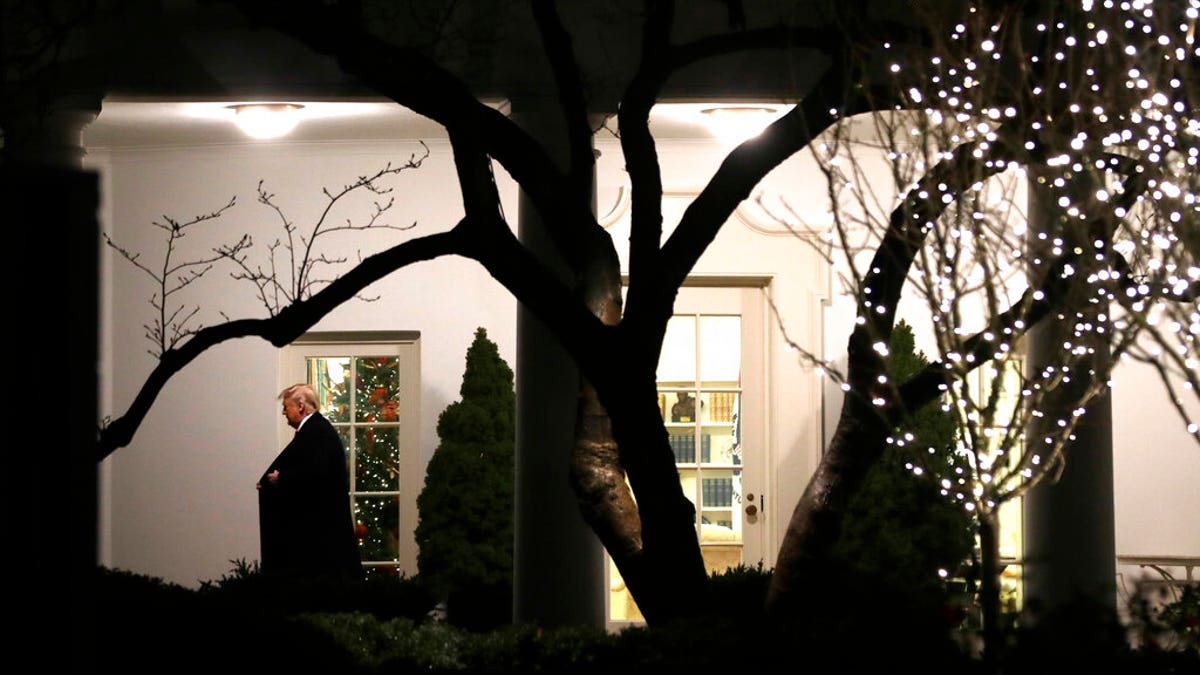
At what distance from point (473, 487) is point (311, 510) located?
1582 millimetres

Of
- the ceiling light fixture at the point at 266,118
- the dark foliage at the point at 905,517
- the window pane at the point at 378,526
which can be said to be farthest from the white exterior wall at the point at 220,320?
the dark foliage at the point at 905,517

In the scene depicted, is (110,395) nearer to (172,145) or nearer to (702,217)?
(172,145)

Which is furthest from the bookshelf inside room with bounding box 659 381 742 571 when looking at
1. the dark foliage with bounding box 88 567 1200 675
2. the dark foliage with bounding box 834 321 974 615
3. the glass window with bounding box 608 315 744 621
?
the dark foliage with bounding box 88 567 1200 675

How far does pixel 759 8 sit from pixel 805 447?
4460 millimetres

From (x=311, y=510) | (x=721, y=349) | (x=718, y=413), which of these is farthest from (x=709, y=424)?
(x=311, y=510)

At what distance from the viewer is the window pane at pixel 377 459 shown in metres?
13.0

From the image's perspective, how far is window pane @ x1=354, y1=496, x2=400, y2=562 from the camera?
42.3ft

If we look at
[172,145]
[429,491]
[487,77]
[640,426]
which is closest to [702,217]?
[640,426]

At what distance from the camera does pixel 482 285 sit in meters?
12.8

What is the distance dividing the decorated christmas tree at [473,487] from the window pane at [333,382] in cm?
137

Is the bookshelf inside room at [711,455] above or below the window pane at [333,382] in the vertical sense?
below

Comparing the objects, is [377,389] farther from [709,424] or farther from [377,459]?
[709,424]

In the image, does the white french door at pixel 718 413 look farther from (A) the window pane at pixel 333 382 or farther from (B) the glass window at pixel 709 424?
(A) the window pane at pixel 333 382

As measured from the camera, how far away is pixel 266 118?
1158 cm
